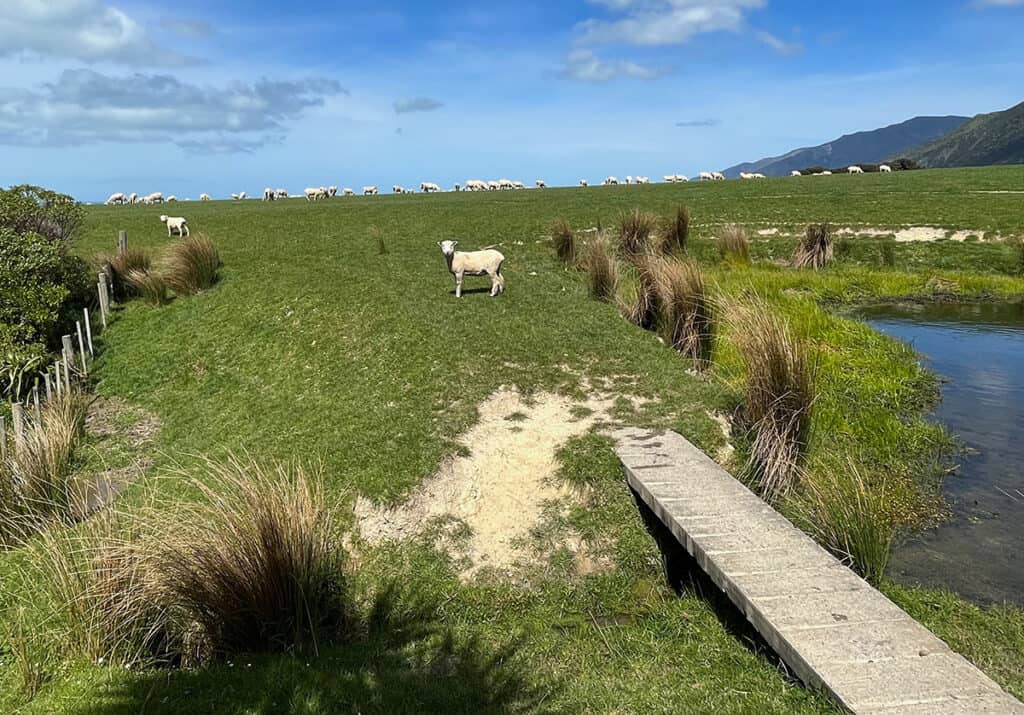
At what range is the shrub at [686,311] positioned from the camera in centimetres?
1245

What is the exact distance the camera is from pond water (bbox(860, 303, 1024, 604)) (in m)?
7.21

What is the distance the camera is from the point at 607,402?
10.3m

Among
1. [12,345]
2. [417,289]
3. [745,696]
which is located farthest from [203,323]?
[745,696]

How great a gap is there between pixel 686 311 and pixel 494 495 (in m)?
6.10

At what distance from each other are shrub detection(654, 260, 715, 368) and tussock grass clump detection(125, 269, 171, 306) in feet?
41.2

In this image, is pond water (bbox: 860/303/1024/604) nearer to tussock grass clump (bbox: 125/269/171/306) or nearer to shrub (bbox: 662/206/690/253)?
shrub (bbox: 662/206/690/253)

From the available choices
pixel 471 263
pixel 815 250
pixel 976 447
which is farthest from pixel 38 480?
pixel 815 250

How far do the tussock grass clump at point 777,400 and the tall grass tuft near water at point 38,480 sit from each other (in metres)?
7.85

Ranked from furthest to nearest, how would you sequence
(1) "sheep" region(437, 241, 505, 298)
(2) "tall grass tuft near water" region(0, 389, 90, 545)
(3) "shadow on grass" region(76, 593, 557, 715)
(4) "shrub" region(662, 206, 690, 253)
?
(4) "shrub" region(662, 206, 690, 253), (1) "sheep" region(437, 241, 505, 298), (2) "tall grass tuft near water" region(0, 389, 90, 545), (3) "shadow on grass" region(76, 593, 557, 715)

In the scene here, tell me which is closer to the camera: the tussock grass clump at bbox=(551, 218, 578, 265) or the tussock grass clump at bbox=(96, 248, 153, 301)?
the tussock grass clump at bbox=(96, 248, 153, 301)

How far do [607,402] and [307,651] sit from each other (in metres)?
5.59

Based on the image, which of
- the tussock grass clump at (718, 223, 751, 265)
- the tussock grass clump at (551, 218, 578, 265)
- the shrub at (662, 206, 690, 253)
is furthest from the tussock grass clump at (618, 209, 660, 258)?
the tussock grass clump at (718, 223, 751, 265)

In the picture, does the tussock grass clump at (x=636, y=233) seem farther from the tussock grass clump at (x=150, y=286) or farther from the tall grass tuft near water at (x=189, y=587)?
the tall grass tuft near water at (x=189, y=587)

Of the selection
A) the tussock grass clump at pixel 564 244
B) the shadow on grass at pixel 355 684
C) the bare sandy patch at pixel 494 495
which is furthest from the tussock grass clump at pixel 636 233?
the shadow on grass at pixel 355 684
